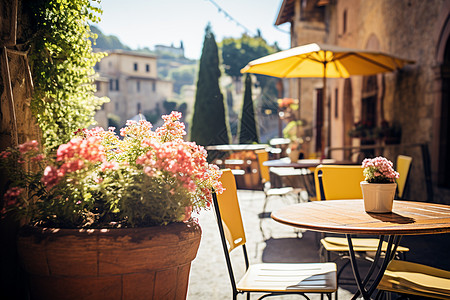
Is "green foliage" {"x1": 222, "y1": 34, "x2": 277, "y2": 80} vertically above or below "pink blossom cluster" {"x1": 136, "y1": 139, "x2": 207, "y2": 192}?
above

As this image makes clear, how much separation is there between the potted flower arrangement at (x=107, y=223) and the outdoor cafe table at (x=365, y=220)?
22.2 inches

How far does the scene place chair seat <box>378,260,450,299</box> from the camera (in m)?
2.01

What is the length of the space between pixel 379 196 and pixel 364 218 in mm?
217

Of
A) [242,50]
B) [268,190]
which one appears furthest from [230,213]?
[242,50]

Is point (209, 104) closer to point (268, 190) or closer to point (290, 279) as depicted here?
point (268, 190)

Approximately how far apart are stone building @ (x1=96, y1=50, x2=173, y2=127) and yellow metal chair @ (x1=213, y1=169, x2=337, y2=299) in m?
48.3

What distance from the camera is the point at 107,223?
183cm

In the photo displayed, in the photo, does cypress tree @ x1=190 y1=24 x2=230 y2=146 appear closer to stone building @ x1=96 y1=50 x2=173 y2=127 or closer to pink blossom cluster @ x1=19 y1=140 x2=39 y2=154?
pink blossom cluster @ x1=19 y1=140 x2=39 y2=154

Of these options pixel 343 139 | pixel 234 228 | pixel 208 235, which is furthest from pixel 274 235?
pixel 343 139

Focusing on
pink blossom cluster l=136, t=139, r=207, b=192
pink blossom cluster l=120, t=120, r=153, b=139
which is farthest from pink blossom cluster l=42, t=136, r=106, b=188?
pink blossom cluster l=120, t=120, r=153, b=139

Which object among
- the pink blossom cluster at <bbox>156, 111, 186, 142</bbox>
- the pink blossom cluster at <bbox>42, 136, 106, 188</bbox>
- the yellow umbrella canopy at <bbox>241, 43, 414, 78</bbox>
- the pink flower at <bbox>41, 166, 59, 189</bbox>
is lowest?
the pink flower at <bbox>41, 166, 59, 189</bbox>

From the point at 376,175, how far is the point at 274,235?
10.5 ft

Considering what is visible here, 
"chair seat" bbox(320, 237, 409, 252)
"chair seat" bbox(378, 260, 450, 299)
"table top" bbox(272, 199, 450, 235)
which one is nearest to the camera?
"table top" bbox(272, 199, 450, 235)

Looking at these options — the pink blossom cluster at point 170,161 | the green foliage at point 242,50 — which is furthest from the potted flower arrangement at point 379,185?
the green foliage at point 242,50
